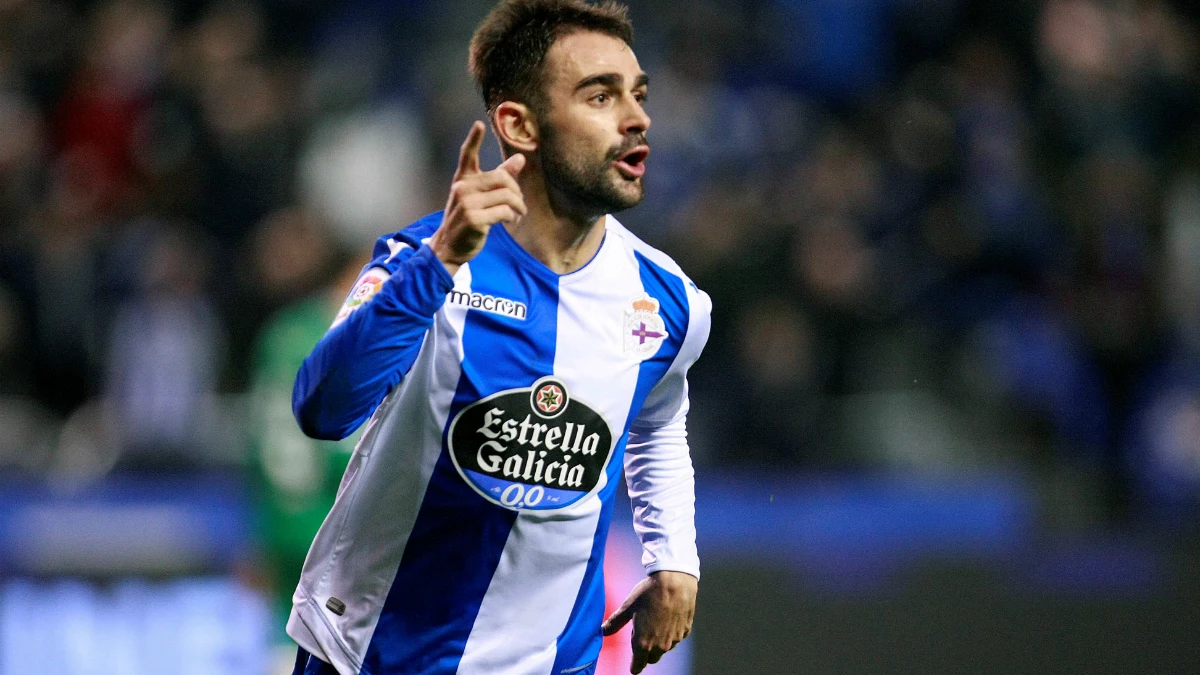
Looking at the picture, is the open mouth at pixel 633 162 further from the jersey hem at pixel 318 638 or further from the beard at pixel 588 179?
the jersey hem at pixel 318 638

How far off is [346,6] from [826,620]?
18.7ft

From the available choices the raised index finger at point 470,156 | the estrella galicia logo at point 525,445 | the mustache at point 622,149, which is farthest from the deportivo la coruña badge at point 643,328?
the raised index finger at point 470,156

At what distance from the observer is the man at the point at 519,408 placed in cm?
355

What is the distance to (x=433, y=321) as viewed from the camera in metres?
3.45

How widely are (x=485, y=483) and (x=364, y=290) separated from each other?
21.6 inches

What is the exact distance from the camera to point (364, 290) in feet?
10.8

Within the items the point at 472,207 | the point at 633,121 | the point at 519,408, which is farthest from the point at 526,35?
the point at 519,408

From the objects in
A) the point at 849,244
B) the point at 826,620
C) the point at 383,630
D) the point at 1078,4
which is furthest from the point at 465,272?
the point at 1078,4

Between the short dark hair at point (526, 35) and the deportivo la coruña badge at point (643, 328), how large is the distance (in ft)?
1.79

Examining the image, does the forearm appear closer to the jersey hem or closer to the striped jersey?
the striped jersey

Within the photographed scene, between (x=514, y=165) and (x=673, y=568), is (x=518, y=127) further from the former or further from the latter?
(x=673, y=568)

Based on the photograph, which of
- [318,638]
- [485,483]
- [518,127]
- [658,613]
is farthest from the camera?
[658,613]

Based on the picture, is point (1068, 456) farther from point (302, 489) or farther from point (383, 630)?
point (383, 630)

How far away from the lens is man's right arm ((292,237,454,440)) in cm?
318
